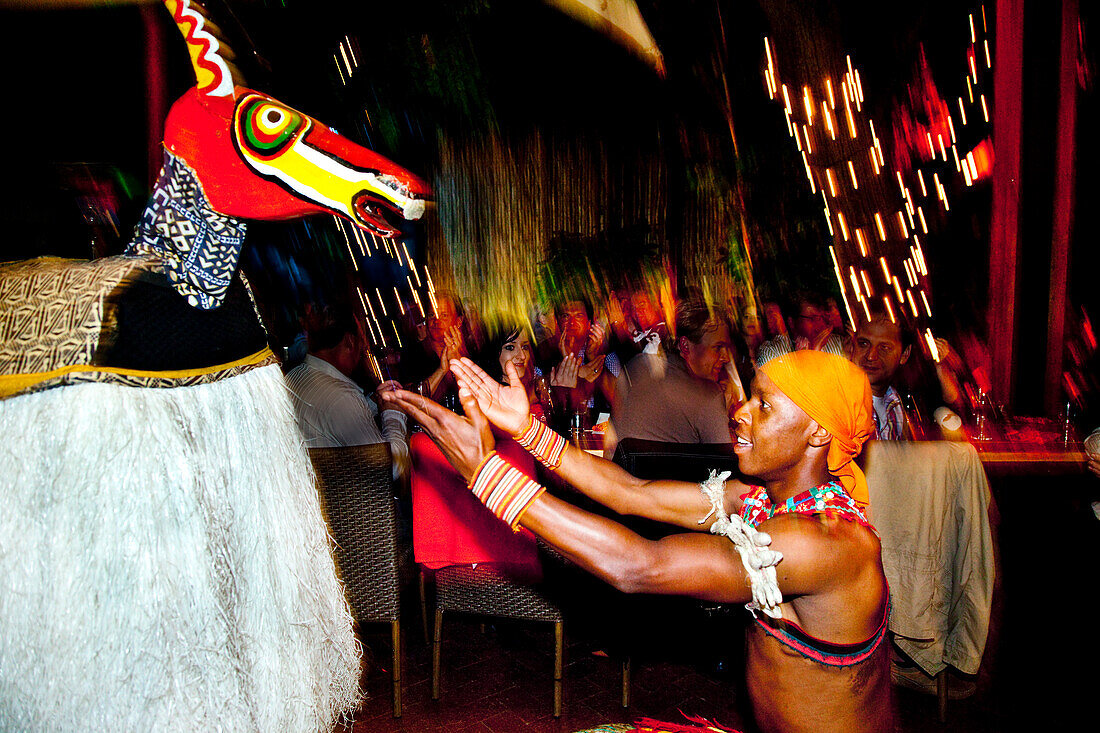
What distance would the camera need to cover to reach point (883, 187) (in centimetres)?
894

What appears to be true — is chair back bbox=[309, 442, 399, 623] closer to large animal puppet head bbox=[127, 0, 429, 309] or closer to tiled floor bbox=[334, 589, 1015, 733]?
tiled floor bbox=[334, 589, 1015, 733]

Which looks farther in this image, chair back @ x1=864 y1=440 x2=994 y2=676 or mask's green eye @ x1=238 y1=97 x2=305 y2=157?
chair back @ x1=864 y1=440 x2=994 y2=676

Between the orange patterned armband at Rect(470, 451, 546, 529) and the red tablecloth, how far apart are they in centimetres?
170

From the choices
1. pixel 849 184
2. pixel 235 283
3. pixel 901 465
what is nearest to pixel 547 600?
pixel 901 465

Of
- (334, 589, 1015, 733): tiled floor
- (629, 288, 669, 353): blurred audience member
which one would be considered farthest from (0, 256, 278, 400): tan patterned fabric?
(629, 288, 669, 353): blurred audience member

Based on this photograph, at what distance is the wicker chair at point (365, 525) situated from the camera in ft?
11.0

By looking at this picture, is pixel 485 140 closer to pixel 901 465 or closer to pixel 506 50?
pixel 506 50

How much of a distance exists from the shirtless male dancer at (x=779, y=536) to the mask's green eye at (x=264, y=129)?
2.29ft

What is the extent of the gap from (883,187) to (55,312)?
968cm

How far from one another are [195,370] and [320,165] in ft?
1.76

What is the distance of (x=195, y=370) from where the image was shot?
145 cm

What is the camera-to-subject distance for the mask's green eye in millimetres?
1479

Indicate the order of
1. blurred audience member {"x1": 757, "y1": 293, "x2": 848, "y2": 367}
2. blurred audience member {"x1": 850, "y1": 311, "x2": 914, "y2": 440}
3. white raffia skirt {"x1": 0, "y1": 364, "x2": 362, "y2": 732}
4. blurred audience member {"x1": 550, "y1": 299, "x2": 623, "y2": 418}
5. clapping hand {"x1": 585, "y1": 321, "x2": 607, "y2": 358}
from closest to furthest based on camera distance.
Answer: white raffia skirt {"x1": 0, "y1": 364, "x2": 362, "y2": 732}
blurred audience member {"x1": 850, "y1": 311, "x2": 914, "y2": 440}
blurred audience member {"x1": 757, "y1": 293, "x2": 848, "y2": 367}
blurred audience member {"x1": 550, "y1": 299, "x2": 623, "y2": 418}
clapping hand {"x1": 585, "y1": 321, "x2": 607, "y2": 358}

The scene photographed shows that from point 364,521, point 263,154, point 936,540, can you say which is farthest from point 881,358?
point 263,154
